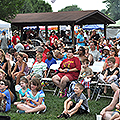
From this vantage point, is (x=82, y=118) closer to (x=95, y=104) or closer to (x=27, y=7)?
(x=95, y=104)

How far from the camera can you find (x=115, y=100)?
5148 mm

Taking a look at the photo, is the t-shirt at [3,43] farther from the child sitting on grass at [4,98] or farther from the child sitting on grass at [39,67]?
the child sitting on grass at [4,98]

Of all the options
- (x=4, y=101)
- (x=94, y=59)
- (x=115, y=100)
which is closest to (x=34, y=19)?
(x=94, y=59)

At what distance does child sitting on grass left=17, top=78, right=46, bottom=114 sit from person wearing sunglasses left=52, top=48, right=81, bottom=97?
61.0 inches

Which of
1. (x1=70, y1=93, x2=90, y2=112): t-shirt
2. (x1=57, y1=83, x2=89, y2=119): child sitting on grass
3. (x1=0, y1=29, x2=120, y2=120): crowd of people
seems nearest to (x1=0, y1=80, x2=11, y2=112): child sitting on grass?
(x1=0, y1=29, x2=120, y2=120): crowd of people

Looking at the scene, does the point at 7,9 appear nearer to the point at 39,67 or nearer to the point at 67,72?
the point at 39,67

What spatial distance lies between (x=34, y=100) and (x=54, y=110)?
676 millimetres

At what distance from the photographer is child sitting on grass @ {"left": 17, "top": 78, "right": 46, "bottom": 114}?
246 inches

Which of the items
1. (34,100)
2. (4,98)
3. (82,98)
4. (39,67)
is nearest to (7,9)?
(39,67)

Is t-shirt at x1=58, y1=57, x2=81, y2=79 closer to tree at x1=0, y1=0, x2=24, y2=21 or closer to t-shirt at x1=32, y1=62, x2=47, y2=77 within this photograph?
t-shirt at x1=32, y1=62, x2=47, y2=77

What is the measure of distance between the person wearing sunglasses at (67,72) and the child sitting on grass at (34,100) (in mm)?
1549

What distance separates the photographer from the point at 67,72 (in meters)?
7.95

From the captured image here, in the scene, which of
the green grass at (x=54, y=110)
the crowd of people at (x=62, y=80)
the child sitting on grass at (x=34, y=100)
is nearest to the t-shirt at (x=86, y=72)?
the crowd of people at (x=62, y=80)

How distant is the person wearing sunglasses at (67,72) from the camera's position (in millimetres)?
7770
